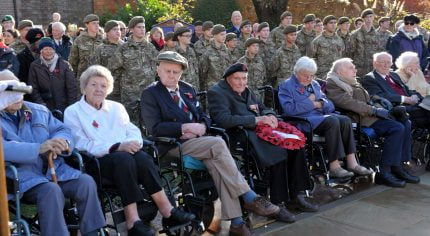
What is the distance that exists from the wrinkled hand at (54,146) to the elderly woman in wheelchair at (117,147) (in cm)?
A: 37

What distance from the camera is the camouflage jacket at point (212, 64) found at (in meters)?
7.80

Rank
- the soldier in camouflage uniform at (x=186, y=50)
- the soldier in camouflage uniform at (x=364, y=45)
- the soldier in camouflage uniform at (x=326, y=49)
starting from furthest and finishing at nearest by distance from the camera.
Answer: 1. the soldier in camouflage uniform at (x=364, y=45)
2. the soldier in camouflage uniform at (x=326, y=49)
3. the soldier in camouflage uniform at (x=186, y=50)

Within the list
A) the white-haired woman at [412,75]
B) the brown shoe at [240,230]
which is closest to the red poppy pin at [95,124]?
the brown shoe at [240,230]

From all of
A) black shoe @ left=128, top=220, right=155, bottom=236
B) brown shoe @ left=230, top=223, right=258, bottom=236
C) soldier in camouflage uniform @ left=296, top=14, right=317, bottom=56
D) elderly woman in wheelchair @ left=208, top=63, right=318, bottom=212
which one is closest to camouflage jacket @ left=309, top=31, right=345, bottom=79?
soldier in camouflage uniform @ left=296, top=14, right=317, bottom=56

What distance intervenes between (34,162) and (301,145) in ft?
7.97

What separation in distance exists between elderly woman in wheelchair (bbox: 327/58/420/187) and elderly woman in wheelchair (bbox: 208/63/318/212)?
115cm

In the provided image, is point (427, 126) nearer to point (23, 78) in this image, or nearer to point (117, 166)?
point (117, 166)

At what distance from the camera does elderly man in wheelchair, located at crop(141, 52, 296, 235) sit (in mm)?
4422

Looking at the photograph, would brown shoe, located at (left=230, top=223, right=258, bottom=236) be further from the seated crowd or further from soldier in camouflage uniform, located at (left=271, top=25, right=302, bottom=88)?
soldier in camouflage uniform, located at (left=271, top=25, right=302, bottom=88)

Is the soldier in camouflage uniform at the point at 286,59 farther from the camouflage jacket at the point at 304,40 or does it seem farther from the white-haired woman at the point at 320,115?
the white-haired woman at the point at 320,115

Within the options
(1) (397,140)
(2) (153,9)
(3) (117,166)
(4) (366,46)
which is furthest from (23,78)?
(2) (153,9)

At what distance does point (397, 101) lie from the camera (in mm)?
6555

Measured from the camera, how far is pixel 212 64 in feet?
25.5

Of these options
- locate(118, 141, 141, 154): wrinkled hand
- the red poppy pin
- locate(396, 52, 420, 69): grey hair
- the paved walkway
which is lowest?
the paved walkway
